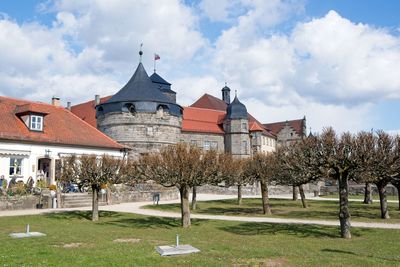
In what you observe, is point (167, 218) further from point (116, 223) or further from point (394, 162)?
point (394, 162)

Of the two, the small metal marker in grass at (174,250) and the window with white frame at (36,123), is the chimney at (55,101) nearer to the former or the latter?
the window with white frame at (36,123)

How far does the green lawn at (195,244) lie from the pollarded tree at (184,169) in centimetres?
166

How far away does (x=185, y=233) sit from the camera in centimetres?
1520

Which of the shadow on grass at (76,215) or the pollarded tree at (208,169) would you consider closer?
the pollarded tree at (208,169)

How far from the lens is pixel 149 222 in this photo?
18703mm

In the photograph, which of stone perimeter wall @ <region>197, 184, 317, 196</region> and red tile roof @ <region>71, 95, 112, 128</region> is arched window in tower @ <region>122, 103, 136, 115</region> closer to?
stone perimeter wall @ <region>197, 184, 317, 196</region>

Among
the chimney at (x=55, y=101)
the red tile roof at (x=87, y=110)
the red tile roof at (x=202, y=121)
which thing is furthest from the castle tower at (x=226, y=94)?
the chimney at (x=55, y=101)

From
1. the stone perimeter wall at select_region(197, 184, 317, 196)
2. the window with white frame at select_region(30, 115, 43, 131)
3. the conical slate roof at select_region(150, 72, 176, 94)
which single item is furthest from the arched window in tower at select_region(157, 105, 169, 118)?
the conical slate roof at select_region(150, 72, 176, 94)

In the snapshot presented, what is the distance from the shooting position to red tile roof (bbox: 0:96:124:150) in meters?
28.1

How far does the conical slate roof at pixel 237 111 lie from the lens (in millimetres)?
60906

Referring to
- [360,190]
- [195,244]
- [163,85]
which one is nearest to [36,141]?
[195,244]

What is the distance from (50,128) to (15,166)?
4581 mm

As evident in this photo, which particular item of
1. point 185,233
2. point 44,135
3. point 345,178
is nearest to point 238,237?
point 185,233

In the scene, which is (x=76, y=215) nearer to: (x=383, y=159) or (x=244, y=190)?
(x=383, y=159)
